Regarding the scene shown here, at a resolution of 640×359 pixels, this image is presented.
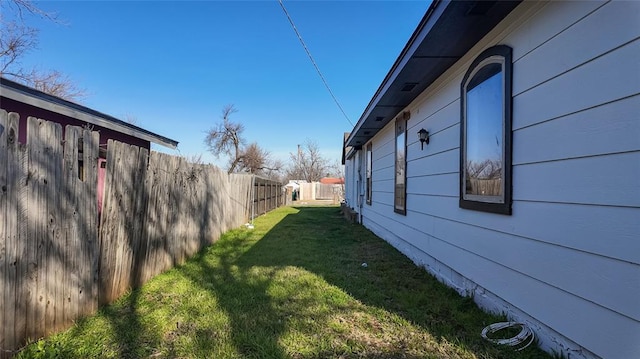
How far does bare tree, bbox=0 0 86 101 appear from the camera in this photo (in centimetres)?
530

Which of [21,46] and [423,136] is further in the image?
[21,46]

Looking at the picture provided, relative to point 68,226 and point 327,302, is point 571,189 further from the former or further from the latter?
point 68,226

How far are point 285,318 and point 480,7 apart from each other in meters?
3.05

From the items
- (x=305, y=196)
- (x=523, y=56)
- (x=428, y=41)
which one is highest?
(x=428, y=41)

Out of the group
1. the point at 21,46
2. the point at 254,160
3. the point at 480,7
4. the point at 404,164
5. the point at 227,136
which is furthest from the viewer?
the point at 227,136

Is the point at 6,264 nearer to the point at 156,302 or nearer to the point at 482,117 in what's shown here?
the point at 156,302

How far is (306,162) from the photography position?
54.1 m

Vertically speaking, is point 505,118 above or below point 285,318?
above

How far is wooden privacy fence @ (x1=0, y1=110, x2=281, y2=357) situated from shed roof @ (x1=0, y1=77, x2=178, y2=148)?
5.40ft

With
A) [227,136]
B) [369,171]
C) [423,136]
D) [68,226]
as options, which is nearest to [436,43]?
[423,136]

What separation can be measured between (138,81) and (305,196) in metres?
21.0

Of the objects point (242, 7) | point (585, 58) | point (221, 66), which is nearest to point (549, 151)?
point (585, 58)

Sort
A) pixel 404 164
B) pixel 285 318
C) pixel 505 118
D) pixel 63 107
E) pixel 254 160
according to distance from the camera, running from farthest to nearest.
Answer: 1. pixel 254 160
2. pixel 404 164
3. pixel 63 107
4. pixel 285 318
5. pixel 505 118

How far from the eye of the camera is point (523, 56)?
2.55 meters
